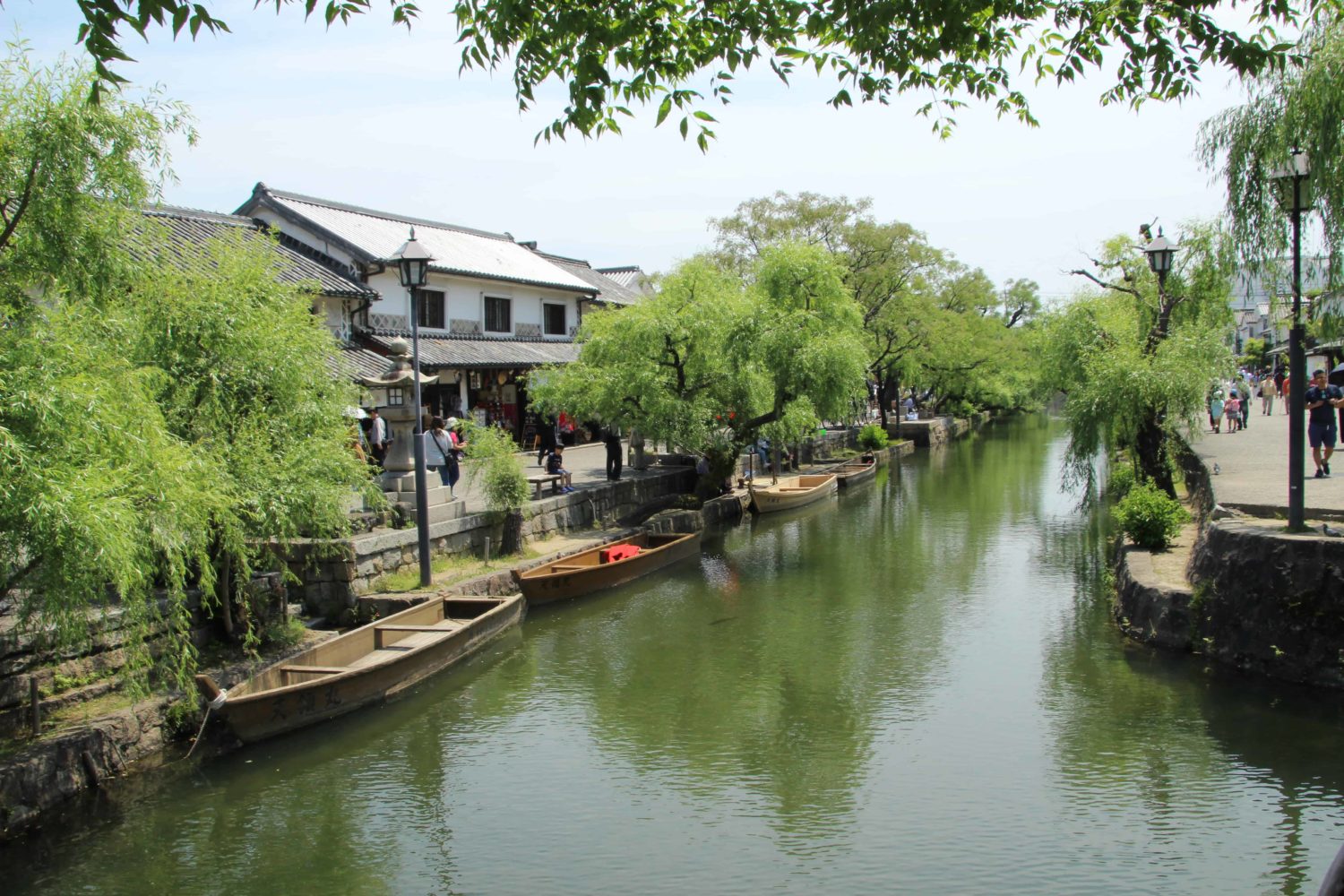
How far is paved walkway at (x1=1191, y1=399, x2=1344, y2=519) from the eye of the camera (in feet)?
39.9

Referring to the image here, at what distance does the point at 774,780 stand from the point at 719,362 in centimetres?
1371

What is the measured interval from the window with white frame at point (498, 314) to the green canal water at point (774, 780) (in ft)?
54.4

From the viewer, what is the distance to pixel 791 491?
25172mm

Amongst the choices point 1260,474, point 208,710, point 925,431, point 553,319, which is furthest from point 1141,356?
point 925,431

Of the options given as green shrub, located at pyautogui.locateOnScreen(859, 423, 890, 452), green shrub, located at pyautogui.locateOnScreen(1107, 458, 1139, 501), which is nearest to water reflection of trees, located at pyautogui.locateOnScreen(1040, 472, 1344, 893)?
green shrub, located at pyautogui.locateOnScreen(1107, 458, 1139, 501)

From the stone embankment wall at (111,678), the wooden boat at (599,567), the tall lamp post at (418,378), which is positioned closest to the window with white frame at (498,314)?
the wooden boat at (599,567)

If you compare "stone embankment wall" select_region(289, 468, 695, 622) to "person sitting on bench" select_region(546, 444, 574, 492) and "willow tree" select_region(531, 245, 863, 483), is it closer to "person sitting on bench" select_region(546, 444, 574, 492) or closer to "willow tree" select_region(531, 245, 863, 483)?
"person sitting on bench" select_region(546, 444, 574, 492)

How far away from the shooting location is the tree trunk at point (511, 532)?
1641 centimetres

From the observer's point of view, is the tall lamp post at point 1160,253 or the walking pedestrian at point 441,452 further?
the walking pedestrian at point 441,452

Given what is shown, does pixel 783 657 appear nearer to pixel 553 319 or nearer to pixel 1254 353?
pixel 553 319

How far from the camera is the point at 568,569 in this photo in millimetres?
15586

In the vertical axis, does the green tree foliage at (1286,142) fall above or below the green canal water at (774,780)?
above

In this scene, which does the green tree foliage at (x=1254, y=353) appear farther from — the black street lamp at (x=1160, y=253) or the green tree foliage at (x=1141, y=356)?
the black street lamp at (x=1160, y=253)

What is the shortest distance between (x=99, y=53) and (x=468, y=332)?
23741 millimetres
